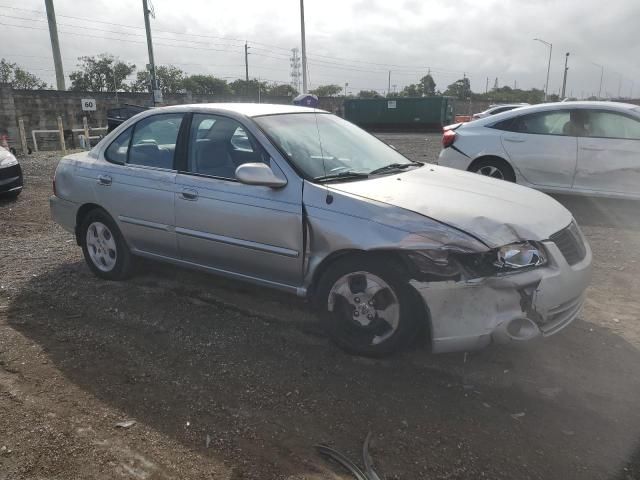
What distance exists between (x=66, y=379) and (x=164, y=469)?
1.21 m

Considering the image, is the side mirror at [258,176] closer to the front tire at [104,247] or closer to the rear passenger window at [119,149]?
the rear passenger window at [119,149]

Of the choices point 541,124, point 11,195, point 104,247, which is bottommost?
point 11,195

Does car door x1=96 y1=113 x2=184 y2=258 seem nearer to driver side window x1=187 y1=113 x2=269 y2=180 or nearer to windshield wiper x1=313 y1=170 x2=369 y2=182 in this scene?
driver side window x1=187 y1=113 x2=269 y2=180

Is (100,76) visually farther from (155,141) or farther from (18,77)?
(155,141)

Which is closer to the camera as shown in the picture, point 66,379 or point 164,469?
point 164,469

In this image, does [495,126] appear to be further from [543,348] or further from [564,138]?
[543,348]

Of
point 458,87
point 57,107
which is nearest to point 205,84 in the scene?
point 458,87

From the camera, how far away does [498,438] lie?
2746 mm

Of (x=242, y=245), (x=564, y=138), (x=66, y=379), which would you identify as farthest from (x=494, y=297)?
(x=564, y=138)

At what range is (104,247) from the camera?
5043 millimetres

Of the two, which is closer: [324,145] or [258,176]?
[258,176]

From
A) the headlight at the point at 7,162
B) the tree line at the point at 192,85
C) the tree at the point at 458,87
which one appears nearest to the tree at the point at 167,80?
the tree line at the point at 192,85

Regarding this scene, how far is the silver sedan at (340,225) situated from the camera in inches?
123

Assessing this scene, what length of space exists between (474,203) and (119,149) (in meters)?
3.20
